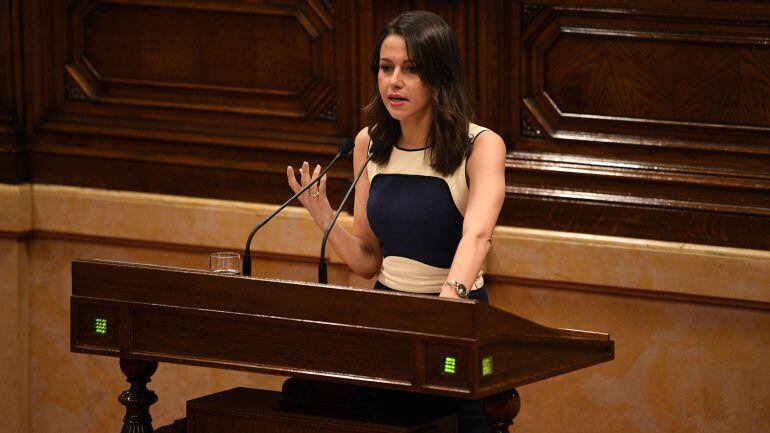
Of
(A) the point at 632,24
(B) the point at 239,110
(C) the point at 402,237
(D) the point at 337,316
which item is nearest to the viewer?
(D) the point at 337,316

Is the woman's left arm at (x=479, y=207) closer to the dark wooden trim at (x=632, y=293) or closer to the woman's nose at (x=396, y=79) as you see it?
the woman's nose at (x=396, y=79)

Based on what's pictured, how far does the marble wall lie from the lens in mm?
4637

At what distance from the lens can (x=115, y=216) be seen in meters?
5.50

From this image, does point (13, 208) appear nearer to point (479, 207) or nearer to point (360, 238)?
point (360, 238)

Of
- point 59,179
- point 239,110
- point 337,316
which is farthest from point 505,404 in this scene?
point 59,179

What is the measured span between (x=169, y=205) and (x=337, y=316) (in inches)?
93.2

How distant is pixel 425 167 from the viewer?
140 inches

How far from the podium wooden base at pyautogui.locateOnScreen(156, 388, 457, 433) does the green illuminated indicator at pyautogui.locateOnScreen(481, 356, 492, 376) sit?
0.20m

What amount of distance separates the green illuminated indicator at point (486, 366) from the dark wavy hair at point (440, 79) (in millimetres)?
625

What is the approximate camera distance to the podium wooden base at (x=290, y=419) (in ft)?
10.3

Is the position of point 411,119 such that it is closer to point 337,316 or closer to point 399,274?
point 399,274

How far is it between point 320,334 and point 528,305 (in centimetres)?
184

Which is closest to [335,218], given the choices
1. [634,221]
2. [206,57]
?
[634,221]

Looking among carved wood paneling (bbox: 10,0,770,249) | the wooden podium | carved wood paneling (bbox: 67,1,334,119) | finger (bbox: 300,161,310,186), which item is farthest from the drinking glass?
carved wood paneling (bbox: 67,1,334,119)
